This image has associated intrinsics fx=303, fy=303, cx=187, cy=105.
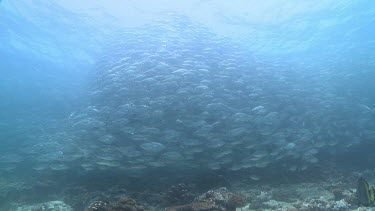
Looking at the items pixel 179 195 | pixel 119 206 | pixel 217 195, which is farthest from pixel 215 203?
pixel 119 206

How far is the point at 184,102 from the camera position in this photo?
16.1 meters

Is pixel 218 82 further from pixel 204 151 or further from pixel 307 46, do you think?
pixel 307 46

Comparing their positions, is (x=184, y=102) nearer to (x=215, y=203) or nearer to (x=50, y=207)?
(x=215, y=203)

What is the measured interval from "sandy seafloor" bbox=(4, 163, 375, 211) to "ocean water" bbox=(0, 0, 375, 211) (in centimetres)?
10

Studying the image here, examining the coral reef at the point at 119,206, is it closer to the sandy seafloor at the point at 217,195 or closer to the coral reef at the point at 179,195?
the sandy seafloor at the point at 217,195

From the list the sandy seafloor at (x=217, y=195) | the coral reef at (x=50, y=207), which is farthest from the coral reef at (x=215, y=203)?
the coral reef at (x=50, y=207)

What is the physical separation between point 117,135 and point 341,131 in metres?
13.1

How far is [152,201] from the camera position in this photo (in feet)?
43.7

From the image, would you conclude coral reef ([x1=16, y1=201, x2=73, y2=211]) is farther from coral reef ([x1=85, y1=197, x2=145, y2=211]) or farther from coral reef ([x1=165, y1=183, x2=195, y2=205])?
coral reef ([x1=165, y1=183, x2=195, y2=205])

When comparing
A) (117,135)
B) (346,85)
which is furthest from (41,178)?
(346,85)

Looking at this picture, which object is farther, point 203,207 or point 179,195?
point 179,195

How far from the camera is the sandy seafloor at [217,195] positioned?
10.7 m

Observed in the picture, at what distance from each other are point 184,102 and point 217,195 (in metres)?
6.37

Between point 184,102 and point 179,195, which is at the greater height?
point 184,102
